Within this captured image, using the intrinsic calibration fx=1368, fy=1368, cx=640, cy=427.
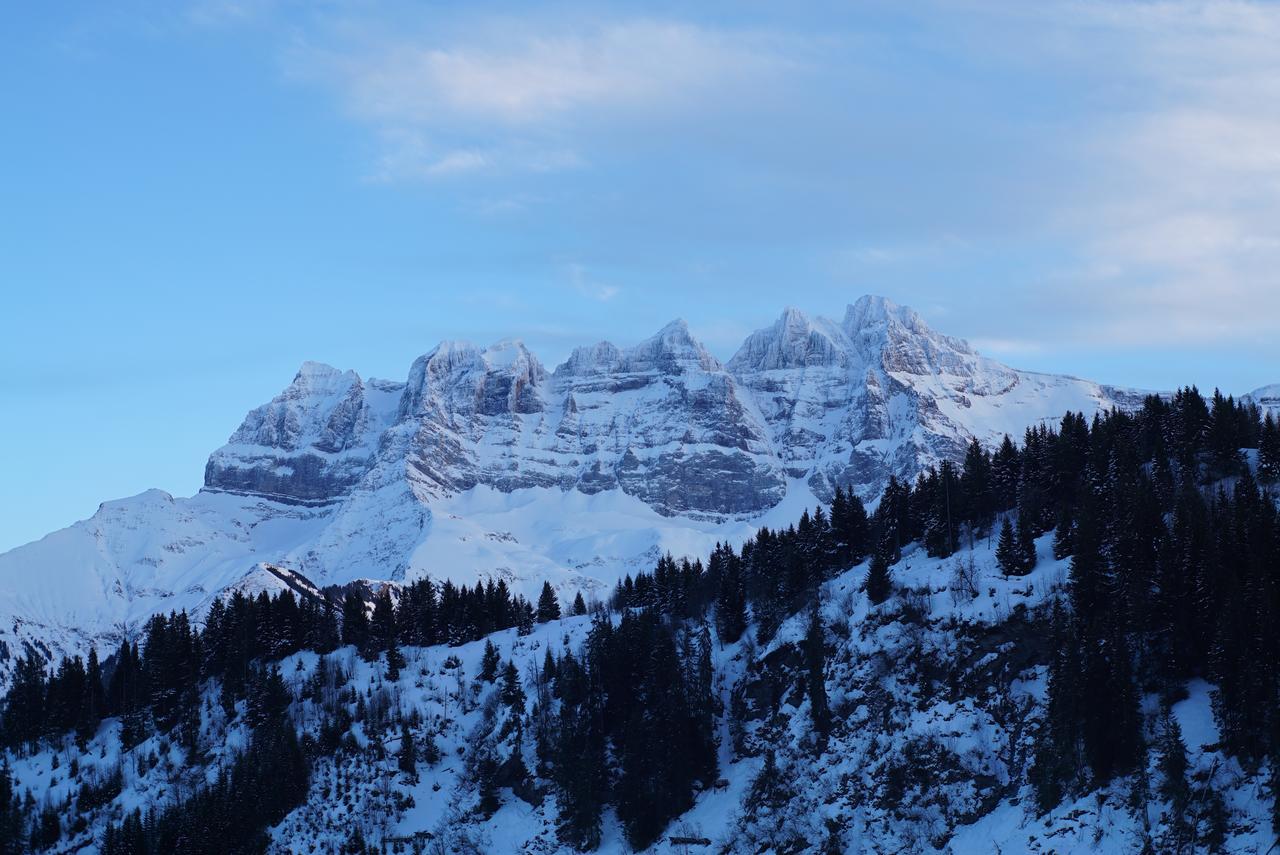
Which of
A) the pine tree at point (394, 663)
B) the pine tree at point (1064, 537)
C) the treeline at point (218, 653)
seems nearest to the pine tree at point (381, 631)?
the treeline at point (218, 653)

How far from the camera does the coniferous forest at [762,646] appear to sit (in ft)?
331

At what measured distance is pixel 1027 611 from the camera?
390ft

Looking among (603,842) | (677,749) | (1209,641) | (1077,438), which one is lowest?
(603,842)

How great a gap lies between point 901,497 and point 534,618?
54789 mm

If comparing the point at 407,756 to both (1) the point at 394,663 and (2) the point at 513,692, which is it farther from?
(1) the point at 394,663

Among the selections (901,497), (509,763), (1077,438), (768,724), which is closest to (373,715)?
(509,763)

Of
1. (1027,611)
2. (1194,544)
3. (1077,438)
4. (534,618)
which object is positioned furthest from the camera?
(534,618)

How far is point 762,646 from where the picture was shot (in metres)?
145

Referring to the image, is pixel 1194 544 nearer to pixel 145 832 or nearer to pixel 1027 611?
pixel 1027 611

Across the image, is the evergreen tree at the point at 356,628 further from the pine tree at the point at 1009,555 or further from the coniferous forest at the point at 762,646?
the pine tree at the point at 1009,555

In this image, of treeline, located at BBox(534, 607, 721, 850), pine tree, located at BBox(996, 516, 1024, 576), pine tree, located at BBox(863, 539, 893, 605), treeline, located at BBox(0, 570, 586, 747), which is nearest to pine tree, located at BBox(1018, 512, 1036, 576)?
pine tree, located at BBox(996, 516, 1024, 576)

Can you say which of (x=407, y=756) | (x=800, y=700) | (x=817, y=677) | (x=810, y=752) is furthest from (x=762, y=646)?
(x=407, y=756)

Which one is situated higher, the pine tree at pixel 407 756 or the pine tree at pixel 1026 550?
the pine tree at pixel 1026 550

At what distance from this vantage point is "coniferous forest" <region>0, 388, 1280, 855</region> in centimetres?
10100
